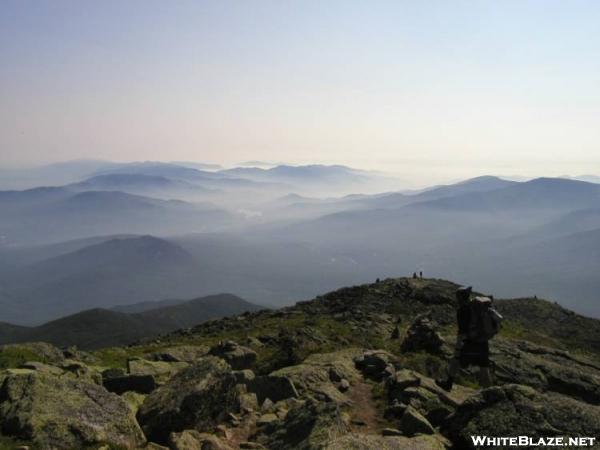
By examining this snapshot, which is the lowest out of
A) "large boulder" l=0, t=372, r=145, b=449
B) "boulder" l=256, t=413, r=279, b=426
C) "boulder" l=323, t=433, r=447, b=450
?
"boulder" l=256, t=413, r=279, b=426

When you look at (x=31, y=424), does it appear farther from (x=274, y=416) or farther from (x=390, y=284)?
(x=390, y=284)

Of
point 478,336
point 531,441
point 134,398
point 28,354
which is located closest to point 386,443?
point 531,441

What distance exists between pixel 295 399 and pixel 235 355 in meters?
8.83

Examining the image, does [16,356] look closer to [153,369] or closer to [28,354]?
[28,354]

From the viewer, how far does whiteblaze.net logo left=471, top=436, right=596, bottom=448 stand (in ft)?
34.6

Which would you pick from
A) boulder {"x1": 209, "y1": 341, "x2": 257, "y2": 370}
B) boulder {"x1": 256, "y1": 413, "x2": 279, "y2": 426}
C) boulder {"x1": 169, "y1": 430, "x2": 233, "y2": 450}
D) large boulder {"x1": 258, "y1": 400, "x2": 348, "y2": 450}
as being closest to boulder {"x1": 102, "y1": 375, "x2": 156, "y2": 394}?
boulder {"x1": 169, "y1": 430, "x2": 233, "y2": 450}

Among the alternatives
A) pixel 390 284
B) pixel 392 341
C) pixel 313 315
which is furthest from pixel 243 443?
pixel 390 284

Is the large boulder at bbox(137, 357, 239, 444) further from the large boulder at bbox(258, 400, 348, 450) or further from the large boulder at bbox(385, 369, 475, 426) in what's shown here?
the large boulder at bbox(385, 369, 475, 426)

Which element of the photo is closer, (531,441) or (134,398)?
(531,441)

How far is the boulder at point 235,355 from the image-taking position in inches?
959

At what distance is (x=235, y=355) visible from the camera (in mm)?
24688

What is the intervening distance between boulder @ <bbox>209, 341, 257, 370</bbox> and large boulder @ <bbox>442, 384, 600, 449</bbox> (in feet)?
45.4

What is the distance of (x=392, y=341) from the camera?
32.0 m

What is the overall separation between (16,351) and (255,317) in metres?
26.1
